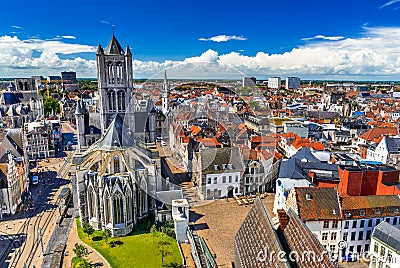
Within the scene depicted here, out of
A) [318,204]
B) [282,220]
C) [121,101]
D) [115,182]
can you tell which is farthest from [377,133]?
[282,220]

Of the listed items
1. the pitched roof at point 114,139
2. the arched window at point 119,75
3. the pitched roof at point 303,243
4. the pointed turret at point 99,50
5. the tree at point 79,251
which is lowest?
the tree at point 79,251

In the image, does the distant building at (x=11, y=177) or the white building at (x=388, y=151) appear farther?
the white building at (x=388, y=151)

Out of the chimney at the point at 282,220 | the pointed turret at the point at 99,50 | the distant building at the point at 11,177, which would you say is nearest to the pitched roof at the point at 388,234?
the chimney at the point at 282,220

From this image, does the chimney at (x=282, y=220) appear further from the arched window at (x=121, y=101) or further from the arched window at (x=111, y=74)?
the arched window at (x=111, y=74)

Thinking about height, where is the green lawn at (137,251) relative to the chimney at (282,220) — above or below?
below

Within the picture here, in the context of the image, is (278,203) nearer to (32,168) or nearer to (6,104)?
(32,168)

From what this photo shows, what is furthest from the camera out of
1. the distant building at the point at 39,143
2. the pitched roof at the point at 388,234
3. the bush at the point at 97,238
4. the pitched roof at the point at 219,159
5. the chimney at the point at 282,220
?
the distant building at the point at 39,143

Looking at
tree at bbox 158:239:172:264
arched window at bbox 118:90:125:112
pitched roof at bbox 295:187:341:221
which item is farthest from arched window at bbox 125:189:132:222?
pitched roof at bbox 295:187:341:221
